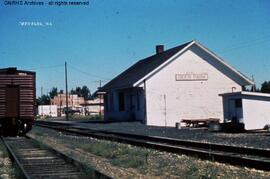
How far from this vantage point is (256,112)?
2956cm

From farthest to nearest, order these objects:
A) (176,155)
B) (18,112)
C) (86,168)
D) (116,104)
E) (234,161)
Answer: (116,104) < (18,112) < (176,155) < (234,161) < (86,168)

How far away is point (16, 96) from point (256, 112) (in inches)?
554

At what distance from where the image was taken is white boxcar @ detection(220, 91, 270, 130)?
2925 cm

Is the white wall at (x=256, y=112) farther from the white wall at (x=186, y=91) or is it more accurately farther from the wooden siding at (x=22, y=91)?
the wooden siding at (x=22, y=91)

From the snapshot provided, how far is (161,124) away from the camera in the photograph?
39.5 meters

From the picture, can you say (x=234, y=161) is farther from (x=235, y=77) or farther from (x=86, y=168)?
(x=235, y=77)

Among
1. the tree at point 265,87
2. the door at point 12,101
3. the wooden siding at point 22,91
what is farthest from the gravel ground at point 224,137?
the tree at point 265,87

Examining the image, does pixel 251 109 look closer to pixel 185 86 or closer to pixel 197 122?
pixel 197 122

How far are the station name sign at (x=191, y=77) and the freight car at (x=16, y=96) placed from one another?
15449mm

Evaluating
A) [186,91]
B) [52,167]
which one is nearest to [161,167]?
[52,167]

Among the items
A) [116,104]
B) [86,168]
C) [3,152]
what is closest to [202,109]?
[116,104]

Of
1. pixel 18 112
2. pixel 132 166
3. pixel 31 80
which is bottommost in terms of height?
pixel 132 166

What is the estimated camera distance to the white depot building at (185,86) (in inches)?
1561

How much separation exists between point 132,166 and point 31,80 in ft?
51.7
